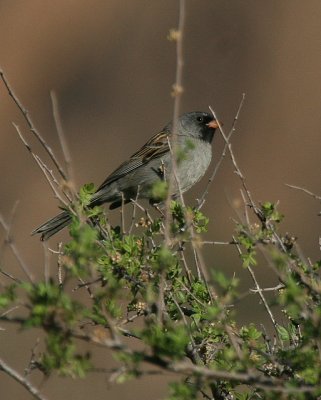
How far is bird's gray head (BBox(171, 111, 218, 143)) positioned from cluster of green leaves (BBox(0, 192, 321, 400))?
13.8 ft

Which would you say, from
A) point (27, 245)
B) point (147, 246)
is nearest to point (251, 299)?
point (27, 245)

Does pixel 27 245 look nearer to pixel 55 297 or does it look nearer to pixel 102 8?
pixel 102 8

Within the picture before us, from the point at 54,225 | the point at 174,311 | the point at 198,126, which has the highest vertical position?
the point at 54,225

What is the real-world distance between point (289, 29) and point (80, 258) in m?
20.3

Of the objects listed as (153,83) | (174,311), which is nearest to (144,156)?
(174,311)

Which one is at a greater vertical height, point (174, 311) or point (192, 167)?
point (174, 311)

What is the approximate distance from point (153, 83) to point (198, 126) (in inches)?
551

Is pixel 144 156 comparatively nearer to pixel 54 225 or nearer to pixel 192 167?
pixel 192 167

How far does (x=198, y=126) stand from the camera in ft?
30.3

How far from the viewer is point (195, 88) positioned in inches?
878

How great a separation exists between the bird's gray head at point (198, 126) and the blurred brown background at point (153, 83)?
1115cm

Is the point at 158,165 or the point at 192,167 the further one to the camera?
the point at 158,165

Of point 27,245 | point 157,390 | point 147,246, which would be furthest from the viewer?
point 27,245

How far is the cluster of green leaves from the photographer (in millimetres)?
3129
